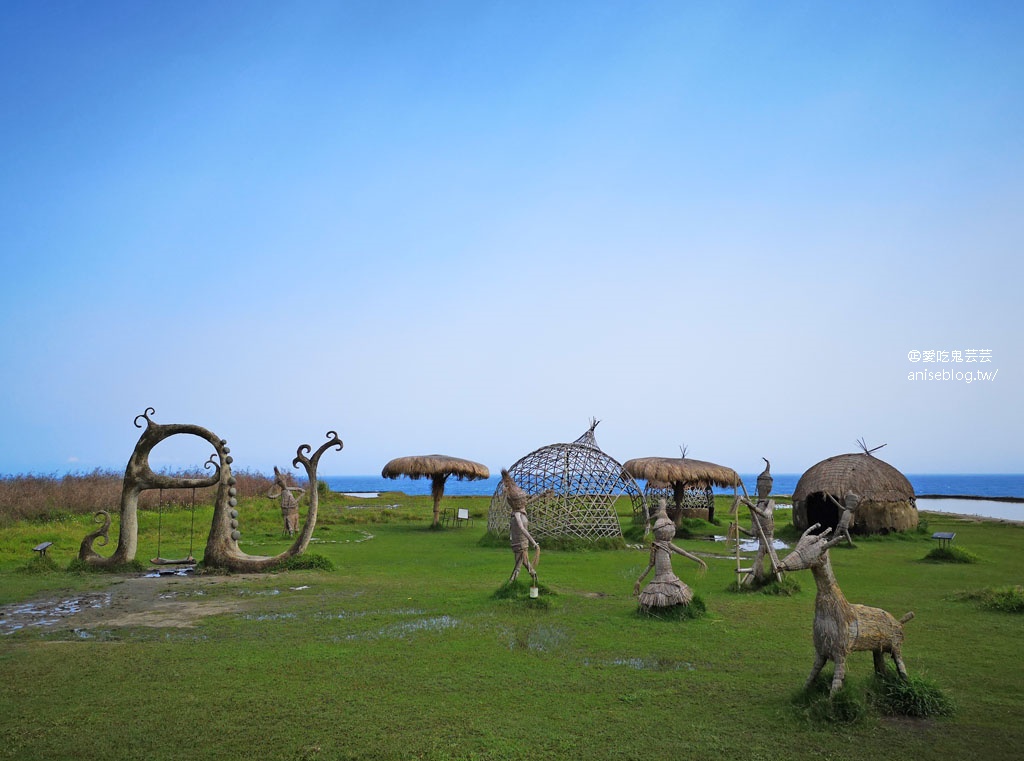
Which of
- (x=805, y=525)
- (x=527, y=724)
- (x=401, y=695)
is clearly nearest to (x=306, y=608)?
(x=401, y=695)

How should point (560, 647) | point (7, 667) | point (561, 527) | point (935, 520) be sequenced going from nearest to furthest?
point (7, 667)
point (560, 647)
point (561, 527)
point (935, 520)

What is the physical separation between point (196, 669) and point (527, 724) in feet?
13.5

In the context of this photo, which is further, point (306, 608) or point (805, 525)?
point (805, 525)

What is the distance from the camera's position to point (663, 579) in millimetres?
10219

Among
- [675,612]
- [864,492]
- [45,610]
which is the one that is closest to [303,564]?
[45,610]

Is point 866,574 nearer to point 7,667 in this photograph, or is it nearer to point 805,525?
point 805,525

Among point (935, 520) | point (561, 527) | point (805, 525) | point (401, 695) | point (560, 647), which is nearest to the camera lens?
point (401, 695)

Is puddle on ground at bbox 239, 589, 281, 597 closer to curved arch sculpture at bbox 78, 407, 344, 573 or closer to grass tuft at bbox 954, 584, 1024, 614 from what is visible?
curved arch sculpture at bbox 78, 407, 344, 573

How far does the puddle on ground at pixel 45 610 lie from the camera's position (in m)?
9.99

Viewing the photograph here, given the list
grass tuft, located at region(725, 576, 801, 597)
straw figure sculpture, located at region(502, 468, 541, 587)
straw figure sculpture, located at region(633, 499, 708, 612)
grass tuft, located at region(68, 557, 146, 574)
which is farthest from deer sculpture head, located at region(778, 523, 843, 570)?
grass tuft, located at region(68, 557, 146, 574)

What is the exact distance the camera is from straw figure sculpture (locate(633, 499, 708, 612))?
998 centimetres

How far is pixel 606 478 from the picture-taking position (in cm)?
2086

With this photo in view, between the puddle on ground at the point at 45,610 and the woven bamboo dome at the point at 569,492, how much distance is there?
10.7 meters

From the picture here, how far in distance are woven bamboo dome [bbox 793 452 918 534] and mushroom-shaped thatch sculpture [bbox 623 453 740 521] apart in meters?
2.77
